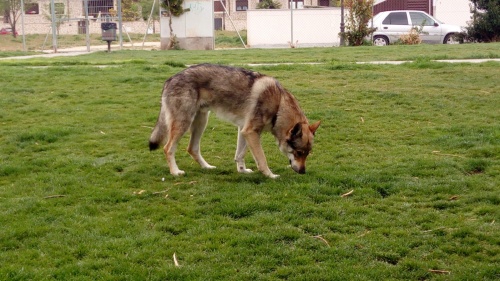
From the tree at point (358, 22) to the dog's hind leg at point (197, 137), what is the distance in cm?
1965

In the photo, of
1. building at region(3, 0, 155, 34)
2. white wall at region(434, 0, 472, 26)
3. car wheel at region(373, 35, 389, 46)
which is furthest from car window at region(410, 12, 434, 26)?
building at region(3, 0, 155, 34)

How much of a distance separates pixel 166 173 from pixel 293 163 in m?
1.43

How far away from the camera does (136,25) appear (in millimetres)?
51688

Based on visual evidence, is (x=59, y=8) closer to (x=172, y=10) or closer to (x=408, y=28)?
(x=172, y=10)

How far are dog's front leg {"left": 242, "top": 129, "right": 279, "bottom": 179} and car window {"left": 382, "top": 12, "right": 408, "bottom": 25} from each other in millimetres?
23195

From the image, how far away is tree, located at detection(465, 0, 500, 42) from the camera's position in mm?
27078

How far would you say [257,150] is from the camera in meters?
7.07

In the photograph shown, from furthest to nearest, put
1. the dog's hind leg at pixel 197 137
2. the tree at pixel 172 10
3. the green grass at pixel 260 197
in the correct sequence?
the tree at pixel 172 10 → the dog's hind leg at pixel 197 137 → the green grass at pixel 260 197

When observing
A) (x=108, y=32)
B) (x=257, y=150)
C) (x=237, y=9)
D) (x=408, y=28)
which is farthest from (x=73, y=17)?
(x=237, y=9)

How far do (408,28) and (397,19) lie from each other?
2.79ft

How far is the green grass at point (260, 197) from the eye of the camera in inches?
183

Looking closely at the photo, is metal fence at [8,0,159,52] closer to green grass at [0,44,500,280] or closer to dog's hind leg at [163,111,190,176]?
green grass at [0,44,500,280]

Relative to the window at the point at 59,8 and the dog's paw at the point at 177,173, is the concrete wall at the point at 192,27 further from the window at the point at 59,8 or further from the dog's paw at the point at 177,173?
the dog's paw at the point at 177,173

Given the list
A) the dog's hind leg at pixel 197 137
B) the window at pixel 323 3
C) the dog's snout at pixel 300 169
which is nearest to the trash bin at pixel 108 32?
the dog's hind leg at pixel 197 137
